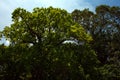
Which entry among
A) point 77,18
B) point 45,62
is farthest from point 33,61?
point 77,18

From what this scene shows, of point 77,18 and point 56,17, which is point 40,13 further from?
point 77,18

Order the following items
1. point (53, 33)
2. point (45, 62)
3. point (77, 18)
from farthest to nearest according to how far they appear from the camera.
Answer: point (77, 18) → point (53, 33) → point (45, 62)

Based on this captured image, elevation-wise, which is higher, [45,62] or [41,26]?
[41,26]

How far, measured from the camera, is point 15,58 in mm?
38562

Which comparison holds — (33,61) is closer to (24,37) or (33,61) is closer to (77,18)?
(24,37)

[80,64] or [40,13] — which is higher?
[40,13]

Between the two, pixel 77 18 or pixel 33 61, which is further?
pixel 77 18

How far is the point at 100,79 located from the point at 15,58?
1058 cm

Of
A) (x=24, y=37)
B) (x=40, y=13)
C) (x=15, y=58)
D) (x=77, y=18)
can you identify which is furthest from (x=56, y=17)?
(x=77, y=18)

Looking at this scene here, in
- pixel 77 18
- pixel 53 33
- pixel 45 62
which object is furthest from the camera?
pixel 77 18

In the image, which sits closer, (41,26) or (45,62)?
(45,62)

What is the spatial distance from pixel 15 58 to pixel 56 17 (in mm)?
7103

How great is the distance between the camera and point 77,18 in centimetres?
6956

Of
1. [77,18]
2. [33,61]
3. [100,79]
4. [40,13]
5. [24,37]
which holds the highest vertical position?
[77,18]
